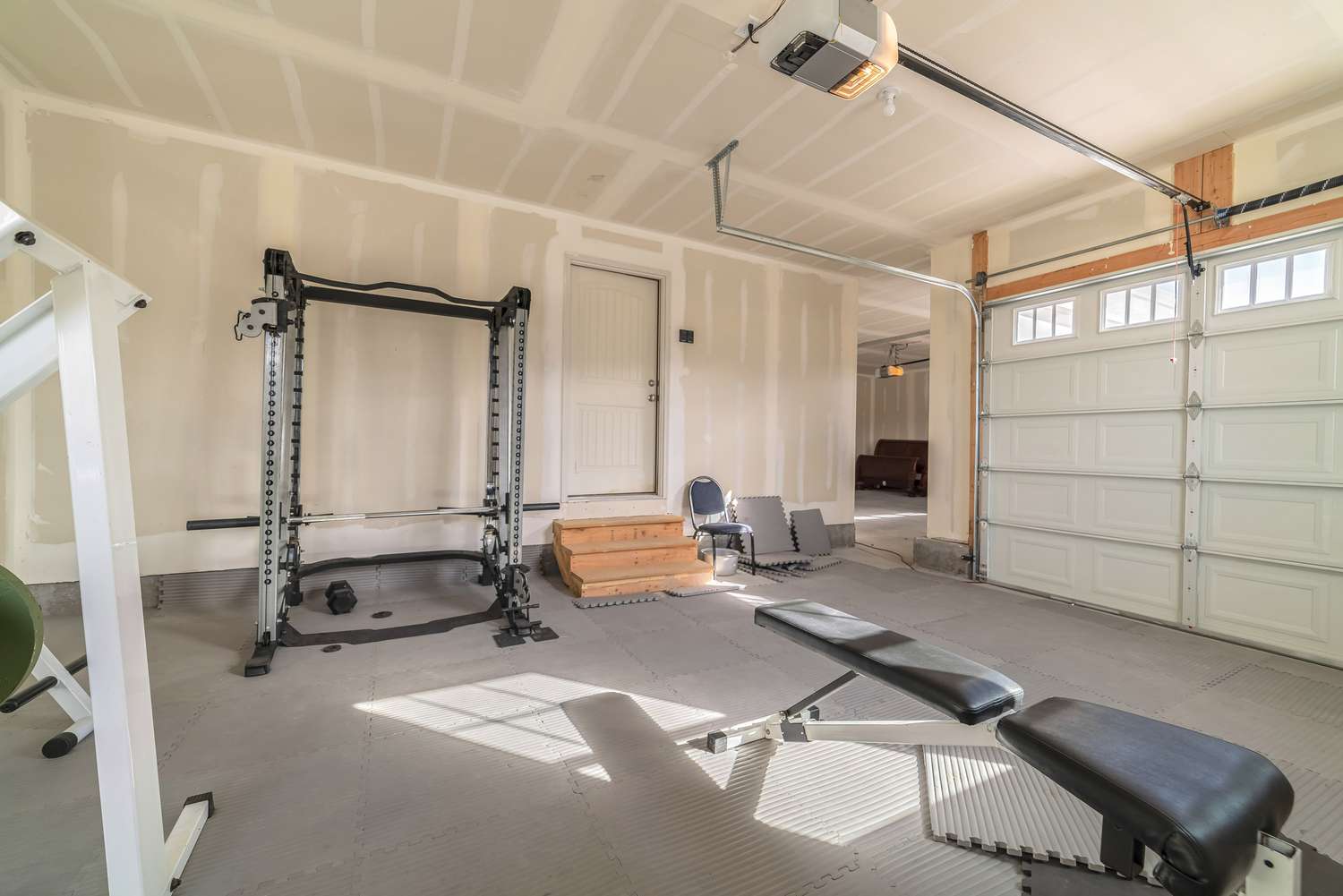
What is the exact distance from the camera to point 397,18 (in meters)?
2.57

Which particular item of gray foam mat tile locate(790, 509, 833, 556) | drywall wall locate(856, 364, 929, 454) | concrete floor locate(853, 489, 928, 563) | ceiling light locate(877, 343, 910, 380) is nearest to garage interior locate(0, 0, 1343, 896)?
gray foam mat tile locate(790, 509, 833, 556)

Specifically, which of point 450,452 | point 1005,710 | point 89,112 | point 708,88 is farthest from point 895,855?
point 89,112

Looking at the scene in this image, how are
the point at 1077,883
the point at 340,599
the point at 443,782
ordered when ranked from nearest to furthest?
the point at 1077,883 → the point at 443,782 → the point at 340,599

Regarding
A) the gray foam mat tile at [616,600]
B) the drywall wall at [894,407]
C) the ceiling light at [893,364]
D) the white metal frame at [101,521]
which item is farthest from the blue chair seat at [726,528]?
the drywall wall at [894,407]

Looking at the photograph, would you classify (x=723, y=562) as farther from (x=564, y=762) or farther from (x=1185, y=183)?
(x=1185, y=183)

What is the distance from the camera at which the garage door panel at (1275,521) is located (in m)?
3.05

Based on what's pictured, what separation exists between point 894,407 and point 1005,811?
13565 mm

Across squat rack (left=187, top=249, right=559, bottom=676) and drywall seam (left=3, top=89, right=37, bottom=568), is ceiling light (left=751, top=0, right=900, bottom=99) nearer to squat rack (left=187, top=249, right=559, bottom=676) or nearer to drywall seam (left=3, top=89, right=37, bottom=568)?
squat rack (left=187, top=249, right=559, bottom=676)

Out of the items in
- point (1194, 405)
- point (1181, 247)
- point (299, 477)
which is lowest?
point (299, 477)

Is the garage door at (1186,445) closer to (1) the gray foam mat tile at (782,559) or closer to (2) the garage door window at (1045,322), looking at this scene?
(2) the garage door window at (1045,322)

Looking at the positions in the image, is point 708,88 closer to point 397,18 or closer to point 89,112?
point 397,18

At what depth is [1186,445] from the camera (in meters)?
3.60

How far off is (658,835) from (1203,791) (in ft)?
4.39

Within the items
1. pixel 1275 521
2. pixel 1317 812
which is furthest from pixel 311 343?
pixel 1275 521
